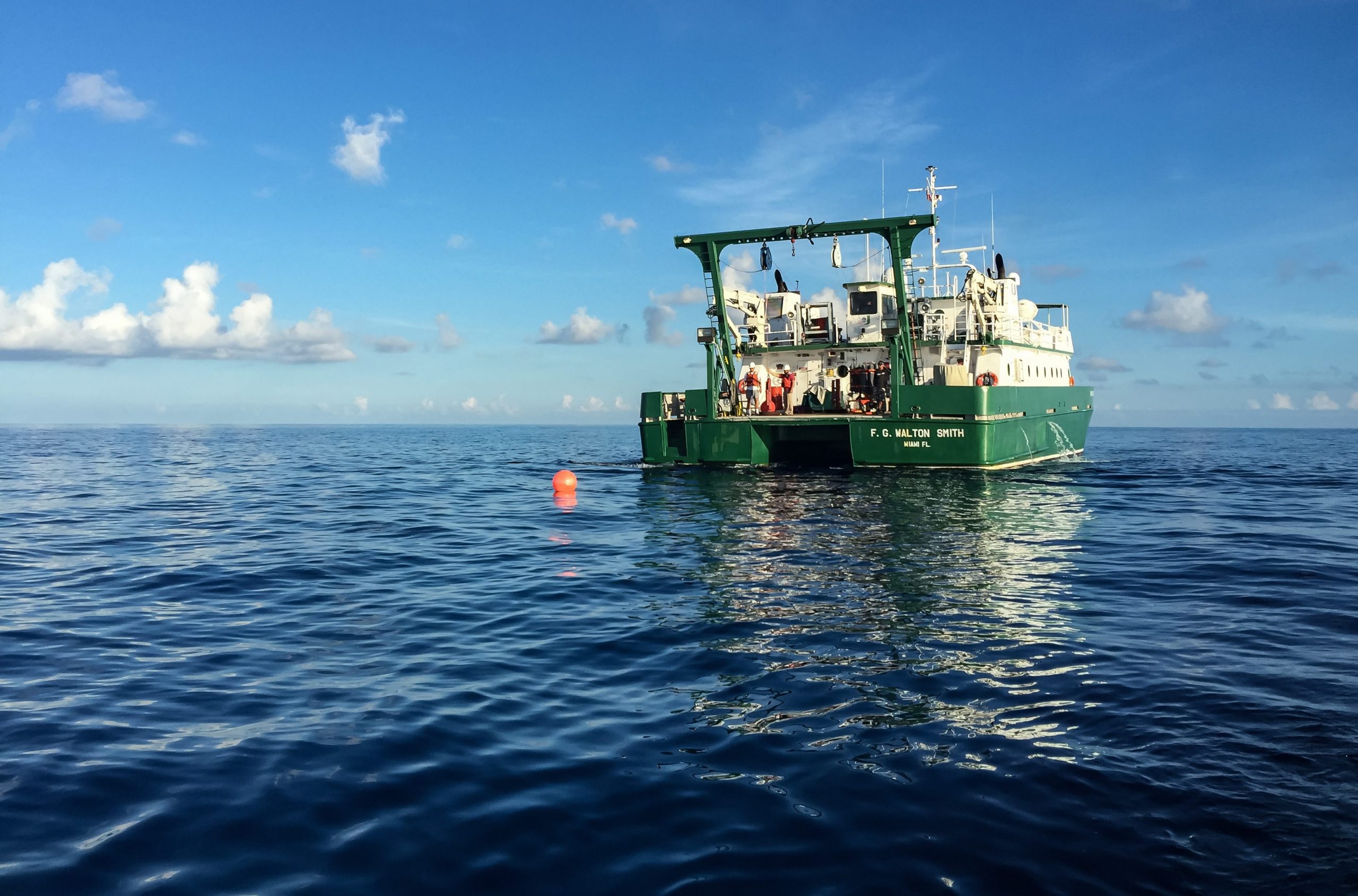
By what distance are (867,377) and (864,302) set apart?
9.06 ft

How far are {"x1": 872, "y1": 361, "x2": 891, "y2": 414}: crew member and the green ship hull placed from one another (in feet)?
6.16

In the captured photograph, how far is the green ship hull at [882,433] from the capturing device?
84.1 ft

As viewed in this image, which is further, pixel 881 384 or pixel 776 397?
pixel 881 384

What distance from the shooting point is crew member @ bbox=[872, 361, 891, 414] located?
97.4 feet

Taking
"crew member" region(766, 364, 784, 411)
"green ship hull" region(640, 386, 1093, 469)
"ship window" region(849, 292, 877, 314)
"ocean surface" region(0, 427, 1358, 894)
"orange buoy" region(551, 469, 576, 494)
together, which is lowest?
"ocean surface" region(0, 427, 1358, 894)

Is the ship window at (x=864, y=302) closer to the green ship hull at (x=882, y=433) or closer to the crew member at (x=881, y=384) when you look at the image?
the crew member at (x=881, y=384)

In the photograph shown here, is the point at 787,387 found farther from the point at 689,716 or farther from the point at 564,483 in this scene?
the point at 689,716

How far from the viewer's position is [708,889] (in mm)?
3898

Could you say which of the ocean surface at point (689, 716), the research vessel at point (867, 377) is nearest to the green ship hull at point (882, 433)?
the research vessel at point (867, 377)

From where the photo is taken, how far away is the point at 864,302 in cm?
3098

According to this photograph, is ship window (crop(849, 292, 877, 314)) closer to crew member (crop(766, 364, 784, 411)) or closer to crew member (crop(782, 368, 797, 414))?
crew member (crop(782, 368, 797, 414))

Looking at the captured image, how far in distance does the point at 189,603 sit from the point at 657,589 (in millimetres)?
5702

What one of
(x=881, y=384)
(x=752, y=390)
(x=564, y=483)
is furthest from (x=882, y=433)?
(x=564, y=483)

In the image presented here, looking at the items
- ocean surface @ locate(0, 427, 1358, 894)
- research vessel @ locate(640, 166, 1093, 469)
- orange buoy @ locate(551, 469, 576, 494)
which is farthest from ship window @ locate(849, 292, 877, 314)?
ocean surface @ locate(0, 427, 1358, 894)
